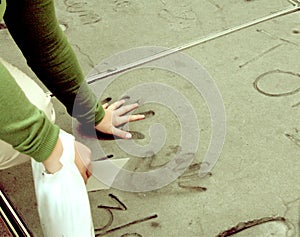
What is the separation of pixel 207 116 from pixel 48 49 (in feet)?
1.43

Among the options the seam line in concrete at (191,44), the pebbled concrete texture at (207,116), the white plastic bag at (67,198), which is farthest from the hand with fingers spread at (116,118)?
the white plastic bag at (67,198)

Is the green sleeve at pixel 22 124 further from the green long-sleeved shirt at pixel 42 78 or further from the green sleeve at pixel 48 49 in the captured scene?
the green sleeve at pixel 48 49

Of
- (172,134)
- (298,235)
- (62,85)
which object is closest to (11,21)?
(62,85)

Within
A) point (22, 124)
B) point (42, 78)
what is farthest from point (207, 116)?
point (22, 124)

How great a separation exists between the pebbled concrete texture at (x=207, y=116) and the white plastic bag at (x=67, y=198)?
0.43 ft

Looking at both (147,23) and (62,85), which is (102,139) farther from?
(147,23)

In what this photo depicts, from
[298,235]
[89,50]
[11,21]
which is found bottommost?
[298,235]

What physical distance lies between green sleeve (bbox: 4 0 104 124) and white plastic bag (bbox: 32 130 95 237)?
8.3 inches

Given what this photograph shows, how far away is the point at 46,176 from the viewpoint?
3.34 feet

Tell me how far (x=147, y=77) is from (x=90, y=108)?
1.00ft

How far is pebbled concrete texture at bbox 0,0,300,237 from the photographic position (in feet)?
3.78

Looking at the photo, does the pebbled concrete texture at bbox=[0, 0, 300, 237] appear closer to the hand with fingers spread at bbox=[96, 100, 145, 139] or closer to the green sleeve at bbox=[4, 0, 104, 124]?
the hand with fingers spread at bbox=[96, 100, 145, 139]

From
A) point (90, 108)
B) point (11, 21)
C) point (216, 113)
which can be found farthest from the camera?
point (216, 113)

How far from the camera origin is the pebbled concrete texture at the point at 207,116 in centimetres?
115
